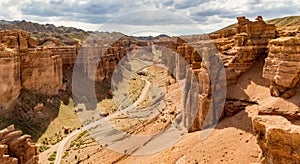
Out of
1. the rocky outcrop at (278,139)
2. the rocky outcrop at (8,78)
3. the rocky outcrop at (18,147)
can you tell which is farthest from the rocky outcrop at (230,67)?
the rocky outcrop at (8,78)

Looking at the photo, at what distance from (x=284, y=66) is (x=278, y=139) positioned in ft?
30.9

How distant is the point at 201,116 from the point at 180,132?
571 centimetres

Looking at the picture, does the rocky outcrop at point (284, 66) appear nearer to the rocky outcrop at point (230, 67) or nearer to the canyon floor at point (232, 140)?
the canyon floor at point (232, 140)

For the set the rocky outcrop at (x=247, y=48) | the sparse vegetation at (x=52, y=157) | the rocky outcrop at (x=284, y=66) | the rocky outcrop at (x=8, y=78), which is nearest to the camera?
the rocky outcrop at (x=284, y=66)

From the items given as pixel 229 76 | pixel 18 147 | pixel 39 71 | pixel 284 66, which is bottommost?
pixel 18 147

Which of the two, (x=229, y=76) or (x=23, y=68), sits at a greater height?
(x=229, y=76)

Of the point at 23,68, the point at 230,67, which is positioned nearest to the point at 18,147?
the point at 230,67

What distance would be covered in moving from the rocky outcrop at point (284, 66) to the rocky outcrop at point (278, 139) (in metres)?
7.44

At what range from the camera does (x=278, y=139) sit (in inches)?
608

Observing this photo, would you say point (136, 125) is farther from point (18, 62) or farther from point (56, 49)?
point (56, 49)

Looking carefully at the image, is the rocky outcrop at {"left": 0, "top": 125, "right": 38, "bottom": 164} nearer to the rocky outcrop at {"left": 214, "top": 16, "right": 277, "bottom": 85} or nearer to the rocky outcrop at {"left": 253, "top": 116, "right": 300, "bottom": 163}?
the rocky outcrop at {"left": 253, "top": 116, "right": 300, "bottom": 163}

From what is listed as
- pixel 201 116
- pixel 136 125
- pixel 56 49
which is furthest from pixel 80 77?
pixel 201 116

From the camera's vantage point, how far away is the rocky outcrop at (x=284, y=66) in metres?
22.0

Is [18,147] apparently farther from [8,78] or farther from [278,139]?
[8,78]
